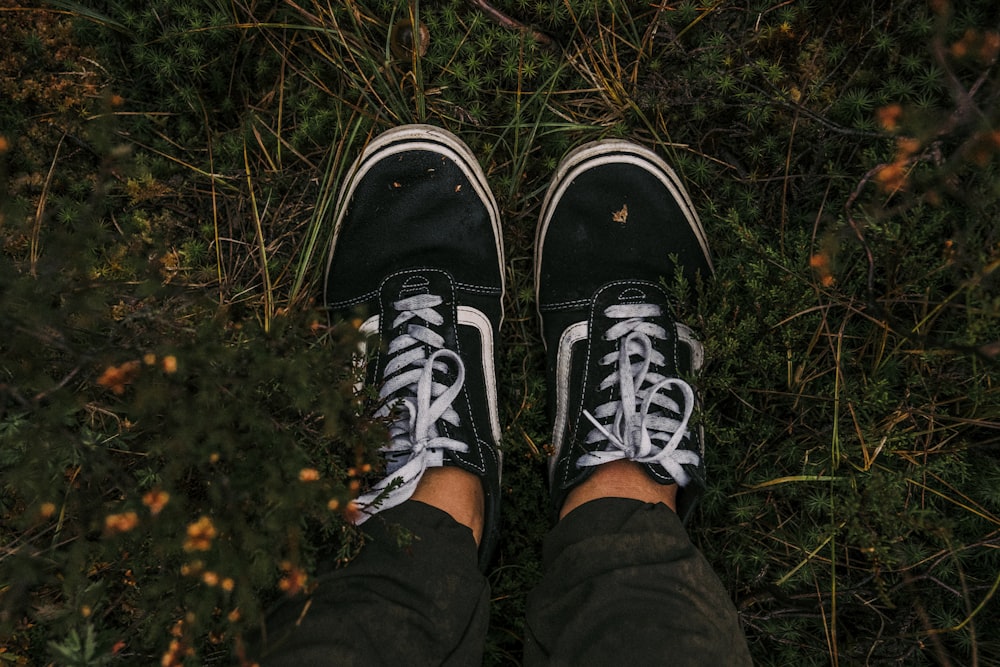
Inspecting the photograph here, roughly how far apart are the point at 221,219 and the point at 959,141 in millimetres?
2936

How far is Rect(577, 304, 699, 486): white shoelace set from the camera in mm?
2545

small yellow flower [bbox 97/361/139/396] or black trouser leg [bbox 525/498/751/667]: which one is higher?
small yellow flower [bbox 97/361/139/396]

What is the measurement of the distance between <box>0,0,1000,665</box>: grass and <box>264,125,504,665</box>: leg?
0.43 feet

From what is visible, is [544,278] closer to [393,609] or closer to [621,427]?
[621,427]

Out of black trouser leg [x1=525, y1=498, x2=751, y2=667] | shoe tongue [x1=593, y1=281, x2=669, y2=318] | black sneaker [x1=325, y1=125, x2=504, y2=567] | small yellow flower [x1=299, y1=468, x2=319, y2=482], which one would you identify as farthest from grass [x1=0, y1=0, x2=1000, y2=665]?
black trouser leg [x1=525, y1=498, x2=751, y2=667]

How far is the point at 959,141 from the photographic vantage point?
2311mm

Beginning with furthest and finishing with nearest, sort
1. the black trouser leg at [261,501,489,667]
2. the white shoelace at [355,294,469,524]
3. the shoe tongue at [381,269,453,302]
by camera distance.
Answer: the shoe tongue at [381,269,453,302] < the white shoelace at [355,294,469,524] < the black trouser leg at [261,501,489,667]

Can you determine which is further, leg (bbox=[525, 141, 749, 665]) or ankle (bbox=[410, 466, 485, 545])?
ankle (bbox=[410, 466, 485, 545])

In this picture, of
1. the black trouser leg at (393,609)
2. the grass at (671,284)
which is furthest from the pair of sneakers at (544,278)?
the black trouser leg at (393,609)

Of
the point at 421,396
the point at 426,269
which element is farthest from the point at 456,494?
the point at 426,269

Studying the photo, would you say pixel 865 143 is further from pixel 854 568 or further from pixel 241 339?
pixel 241 339

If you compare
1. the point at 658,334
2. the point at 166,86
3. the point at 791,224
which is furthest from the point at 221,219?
the point at 791,224

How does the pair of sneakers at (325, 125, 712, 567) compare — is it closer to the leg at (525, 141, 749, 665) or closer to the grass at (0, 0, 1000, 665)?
the leg at (525, 141, 749, 665)

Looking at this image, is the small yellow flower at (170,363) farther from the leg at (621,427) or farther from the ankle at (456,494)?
the leg at (621,427)
